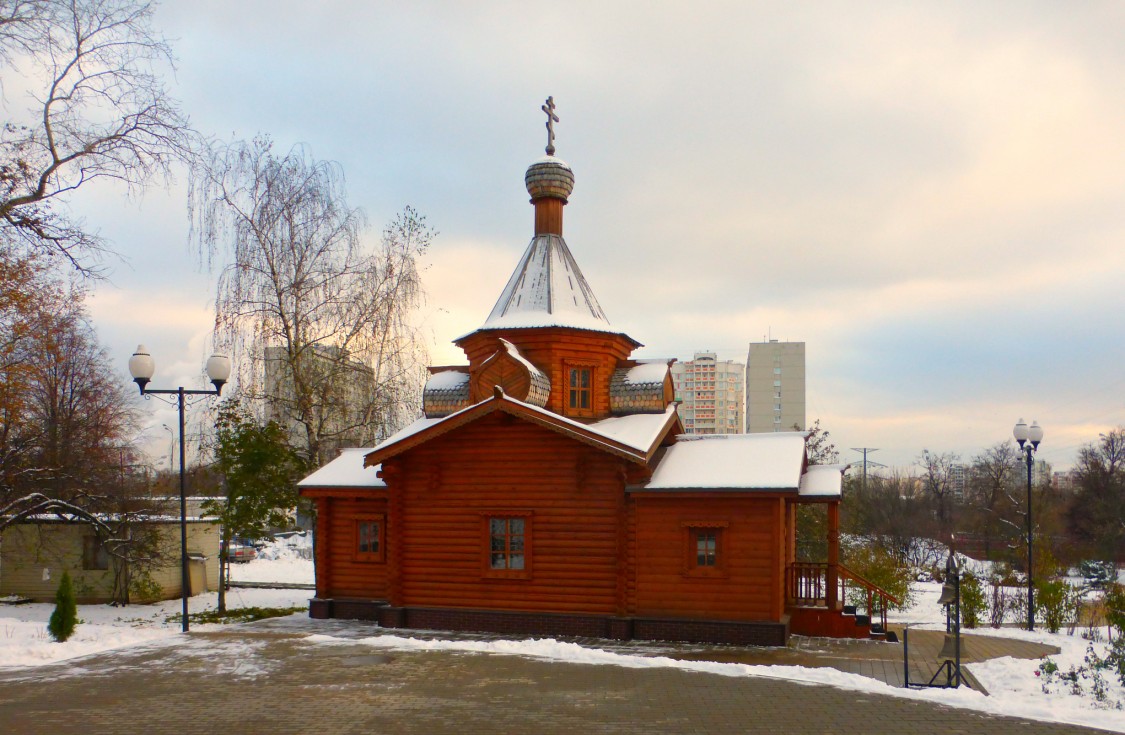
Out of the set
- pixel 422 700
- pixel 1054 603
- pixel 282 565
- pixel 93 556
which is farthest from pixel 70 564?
pixel 1054 603

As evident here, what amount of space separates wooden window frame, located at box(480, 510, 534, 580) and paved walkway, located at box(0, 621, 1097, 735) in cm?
256

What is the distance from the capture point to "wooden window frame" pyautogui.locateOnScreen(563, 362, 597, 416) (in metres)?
16.4

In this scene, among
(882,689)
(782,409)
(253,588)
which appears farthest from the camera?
(782,409)

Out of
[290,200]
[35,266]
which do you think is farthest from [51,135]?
[290,200]

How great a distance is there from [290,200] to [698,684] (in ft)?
53.9

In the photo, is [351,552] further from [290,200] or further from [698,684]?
[290,200]

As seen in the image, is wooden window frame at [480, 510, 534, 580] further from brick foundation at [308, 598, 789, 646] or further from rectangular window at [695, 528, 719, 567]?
rectangular window at [695, 528, 719, 567]

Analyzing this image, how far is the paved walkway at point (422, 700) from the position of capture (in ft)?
27.4

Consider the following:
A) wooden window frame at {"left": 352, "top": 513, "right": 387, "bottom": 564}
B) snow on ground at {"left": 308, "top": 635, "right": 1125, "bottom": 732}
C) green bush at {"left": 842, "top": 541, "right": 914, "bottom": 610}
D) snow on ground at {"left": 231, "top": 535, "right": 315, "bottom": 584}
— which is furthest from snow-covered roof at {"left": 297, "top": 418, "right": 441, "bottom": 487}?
green bush at {"left": 842, "top": 541, "right": 914, "bottom": 610}

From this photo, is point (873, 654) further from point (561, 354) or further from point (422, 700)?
point (561, 354)

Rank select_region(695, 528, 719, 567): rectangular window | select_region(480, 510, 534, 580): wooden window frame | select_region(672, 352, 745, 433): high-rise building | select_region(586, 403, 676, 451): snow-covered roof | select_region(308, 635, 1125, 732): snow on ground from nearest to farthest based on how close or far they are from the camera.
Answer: select_region(308, 635, 1125, 732): snow on ground, select_region(695, 528, 719, 567): rectangular window, select_region(586, 403, 676, 451): snow-covered roof, select_region(480, 510, 534, 580): wooden window frame, select_region(672, 352, 745, 433): high-rise building

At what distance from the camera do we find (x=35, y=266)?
14656mm

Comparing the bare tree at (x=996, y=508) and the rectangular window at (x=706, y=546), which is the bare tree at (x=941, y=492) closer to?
the bare tree at (x=996, y=508)

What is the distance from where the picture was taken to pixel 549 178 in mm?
18359
